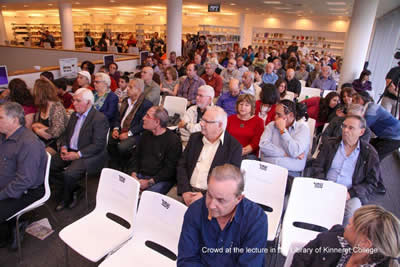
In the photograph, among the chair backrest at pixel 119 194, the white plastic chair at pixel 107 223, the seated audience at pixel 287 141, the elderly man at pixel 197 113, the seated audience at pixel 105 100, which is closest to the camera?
the white plastic chair at pixel 107 223

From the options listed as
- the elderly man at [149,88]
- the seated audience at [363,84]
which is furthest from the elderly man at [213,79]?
the seated audience at [363,84]

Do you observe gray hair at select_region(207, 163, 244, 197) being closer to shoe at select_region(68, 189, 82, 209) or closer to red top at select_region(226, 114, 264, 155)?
red top at select_region(226, 114, 264, 155)

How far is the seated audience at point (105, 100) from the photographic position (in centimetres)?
402

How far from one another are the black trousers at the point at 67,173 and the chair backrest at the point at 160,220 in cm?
139

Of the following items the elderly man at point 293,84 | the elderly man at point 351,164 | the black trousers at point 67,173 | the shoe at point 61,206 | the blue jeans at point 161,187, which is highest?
the elderly man at point 293,84

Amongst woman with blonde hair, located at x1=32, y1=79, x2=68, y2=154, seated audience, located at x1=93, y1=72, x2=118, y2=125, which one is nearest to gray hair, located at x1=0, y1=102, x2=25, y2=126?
woman with blonde hair, located at x1=32, y1=79, x2=68, y2=154

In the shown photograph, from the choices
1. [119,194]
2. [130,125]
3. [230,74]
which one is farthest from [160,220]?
[230,74]

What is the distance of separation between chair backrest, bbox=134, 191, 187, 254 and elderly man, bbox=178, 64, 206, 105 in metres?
3.33

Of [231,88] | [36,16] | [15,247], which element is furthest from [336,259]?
[36,16]

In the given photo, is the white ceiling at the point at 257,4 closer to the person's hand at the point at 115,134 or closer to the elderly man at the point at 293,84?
the elderly man at the point at 293,84

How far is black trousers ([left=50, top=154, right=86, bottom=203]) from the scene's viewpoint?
305 centimetres

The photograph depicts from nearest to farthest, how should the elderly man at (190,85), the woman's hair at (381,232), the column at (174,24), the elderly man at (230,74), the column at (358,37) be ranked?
the woman's hair at (381,232), the elderly man at (190,85), the column at (358,37), the elderly man at (230,74), the column at (174,24)

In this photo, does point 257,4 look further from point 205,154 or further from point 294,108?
point 205,154

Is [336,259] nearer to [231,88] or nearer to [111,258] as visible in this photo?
[111,258]
